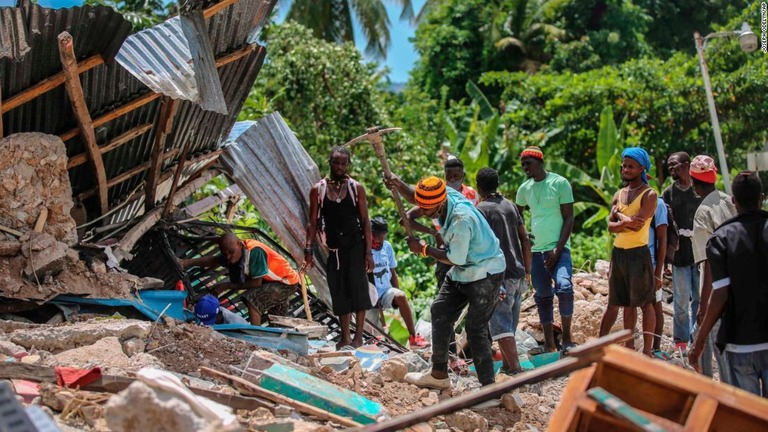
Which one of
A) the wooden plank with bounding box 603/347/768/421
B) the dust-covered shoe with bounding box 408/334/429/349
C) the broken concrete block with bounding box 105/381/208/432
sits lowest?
the dust-covered shoe with bounding box 408/334/429/349

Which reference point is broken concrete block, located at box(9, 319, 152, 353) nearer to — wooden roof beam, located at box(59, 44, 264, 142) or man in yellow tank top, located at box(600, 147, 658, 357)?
wooden roof beam, located at box(59, 44, 264, 142)

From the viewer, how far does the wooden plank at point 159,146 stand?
801 cm

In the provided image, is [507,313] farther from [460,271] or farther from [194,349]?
[194,349]

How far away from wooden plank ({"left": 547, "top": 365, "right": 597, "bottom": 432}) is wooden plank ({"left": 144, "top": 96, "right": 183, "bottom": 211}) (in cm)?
503

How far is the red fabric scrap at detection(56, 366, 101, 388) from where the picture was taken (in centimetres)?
511

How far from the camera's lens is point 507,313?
289 inches

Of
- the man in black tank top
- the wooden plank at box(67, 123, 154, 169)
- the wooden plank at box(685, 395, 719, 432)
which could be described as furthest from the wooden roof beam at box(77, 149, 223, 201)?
the wooden plank at box(685, 395, 719, 432)

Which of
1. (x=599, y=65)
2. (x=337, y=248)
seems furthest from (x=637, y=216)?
(x=599, y=65)

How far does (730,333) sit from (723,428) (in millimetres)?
1276

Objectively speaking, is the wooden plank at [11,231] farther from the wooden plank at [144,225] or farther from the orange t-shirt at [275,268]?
the orange t-shirt at [275,268]

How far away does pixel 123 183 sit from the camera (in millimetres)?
9078

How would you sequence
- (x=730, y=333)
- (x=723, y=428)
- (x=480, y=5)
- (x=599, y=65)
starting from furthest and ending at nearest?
(x=480, y=5) < (x=599, y=65) < (x=730, y=333) < (x=723, y=428)

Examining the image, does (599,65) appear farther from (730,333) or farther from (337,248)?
(730,333)

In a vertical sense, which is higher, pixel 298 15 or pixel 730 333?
pixel 298 15
